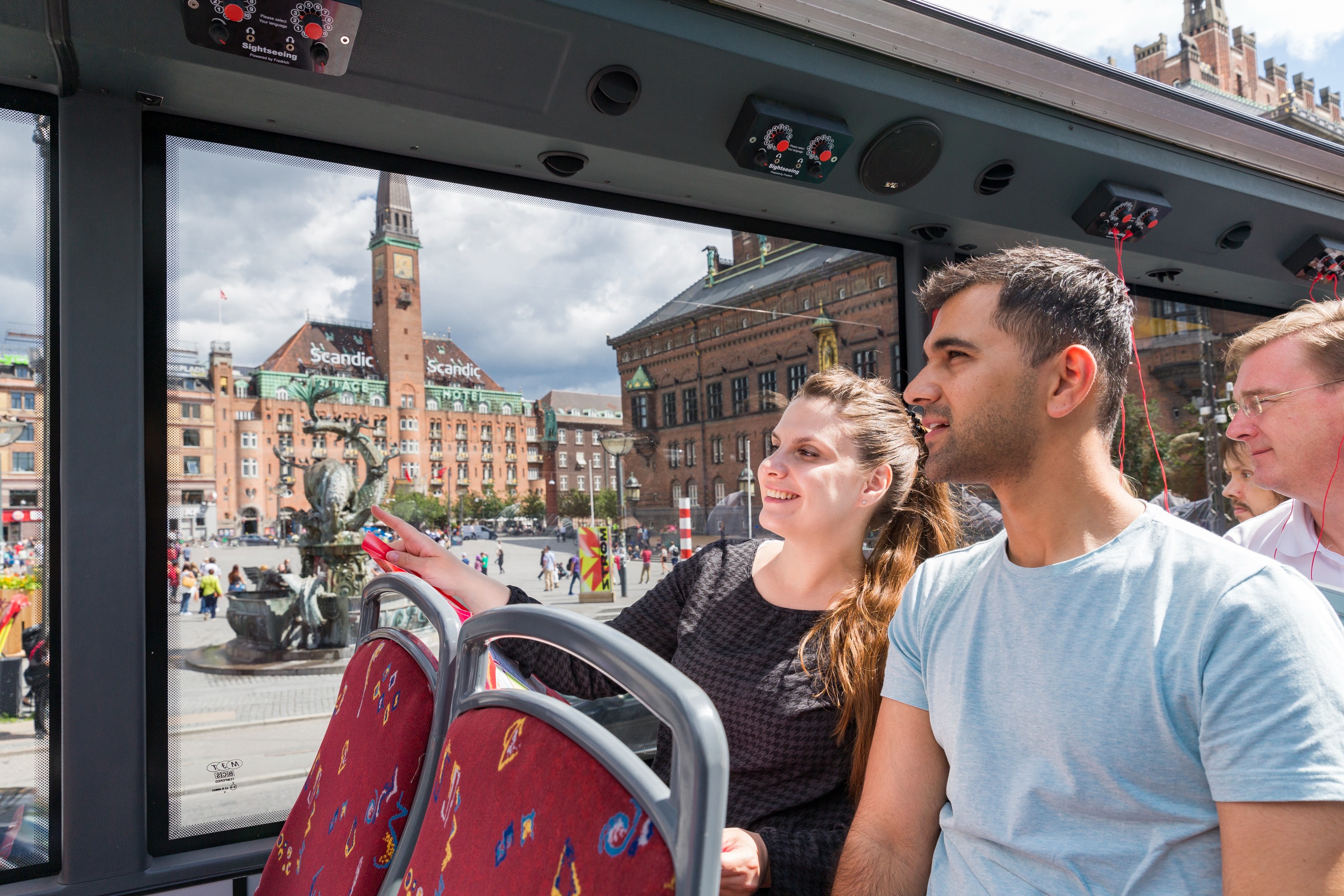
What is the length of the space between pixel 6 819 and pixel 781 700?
1.79m

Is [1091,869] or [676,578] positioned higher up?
[676,578]

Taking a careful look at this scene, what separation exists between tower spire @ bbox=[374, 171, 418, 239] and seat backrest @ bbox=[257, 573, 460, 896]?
54.0 inches

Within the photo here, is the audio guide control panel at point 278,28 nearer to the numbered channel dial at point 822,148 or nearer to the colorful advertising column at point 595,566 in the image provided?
the numbered channel dial at point 822,148

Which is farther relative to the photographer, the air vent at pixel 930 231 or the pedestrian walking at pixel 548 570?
the air vent at pixel 930 231

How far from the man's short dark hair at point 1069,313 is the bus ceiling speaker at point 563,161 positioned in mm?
1502

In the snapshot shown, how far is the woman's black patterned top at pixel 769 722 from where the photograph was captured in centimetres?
123

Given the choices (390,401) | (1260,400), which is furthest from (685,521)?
(1260,400)

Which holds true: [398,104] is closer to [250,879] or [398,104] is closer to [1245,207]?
[250,879]

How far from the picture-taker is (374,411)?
2.35 metres

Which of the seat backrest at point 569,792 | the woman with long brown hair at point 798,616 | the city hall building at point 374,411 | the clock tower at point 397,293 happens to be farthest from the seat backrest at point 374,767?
the clock tower at point 397,293

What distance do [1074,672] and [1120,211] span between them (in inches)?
101

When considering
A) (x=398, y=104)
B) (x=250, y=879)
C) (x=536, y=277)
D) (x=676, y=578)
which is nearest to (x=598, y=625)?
(x=676, y=578)

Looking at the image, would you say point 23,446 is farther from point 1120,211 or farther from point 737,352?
point 1120,211

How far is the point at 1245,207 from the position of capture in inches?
129
